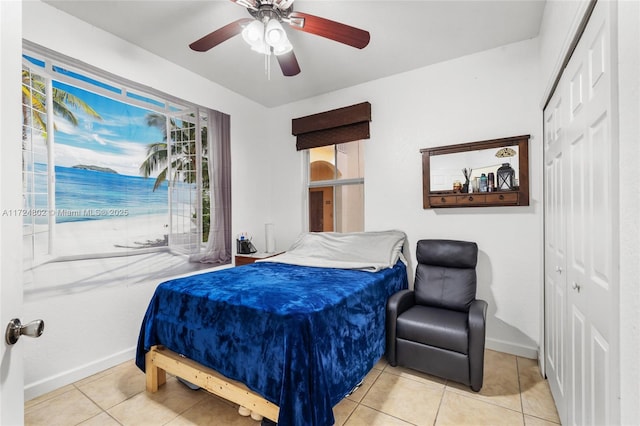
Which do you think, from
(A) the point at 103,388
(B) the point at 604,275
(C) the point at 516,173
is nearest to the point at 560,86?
(C) the point at 516,173

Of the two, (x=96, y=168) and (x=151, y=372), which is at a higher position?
(x=96, y=168)

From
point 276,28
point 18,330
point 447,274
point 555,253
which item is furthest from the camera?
point 447,274

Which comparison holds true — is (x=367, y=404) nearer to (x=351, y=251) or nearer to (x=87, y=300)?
(x=351, y=251)

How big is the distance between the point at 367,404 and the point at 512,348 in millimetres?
1588

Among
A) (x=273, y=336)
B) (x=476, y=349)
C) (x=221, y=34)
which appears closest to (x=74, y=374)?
(x=273, y=336)

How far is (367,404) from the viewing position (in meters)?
2.00

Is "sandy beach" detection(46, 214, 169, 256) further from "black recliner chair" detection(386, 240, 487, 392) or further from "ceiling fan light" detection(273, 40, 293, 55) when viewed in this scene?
"black recliner chair" detection(386, 240, 487, 392)

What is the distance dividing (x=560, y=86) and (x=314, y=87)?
2508 millimetres

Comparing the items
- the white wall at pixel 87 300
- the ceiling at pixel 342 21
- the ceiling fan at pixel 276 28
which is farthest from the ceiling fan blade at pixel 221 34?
the white wall at pixel 87 300

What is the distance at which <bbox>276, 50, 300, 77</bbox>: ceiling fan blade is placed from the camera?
2.21 metres

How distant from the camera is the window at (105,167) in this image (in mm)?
2143

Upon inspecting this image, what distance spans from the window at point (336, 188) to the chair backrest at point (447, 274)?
993 mm

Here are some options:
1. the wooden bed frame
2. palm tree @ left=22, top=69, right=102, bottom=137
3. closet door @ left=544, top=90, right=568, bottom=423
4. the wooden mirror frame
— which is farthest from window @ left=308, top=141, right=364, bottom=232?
palm tree @ left=22, top=69, right=102, bottom=137

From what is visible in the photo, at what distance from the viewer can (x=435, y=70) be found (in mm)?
3070
